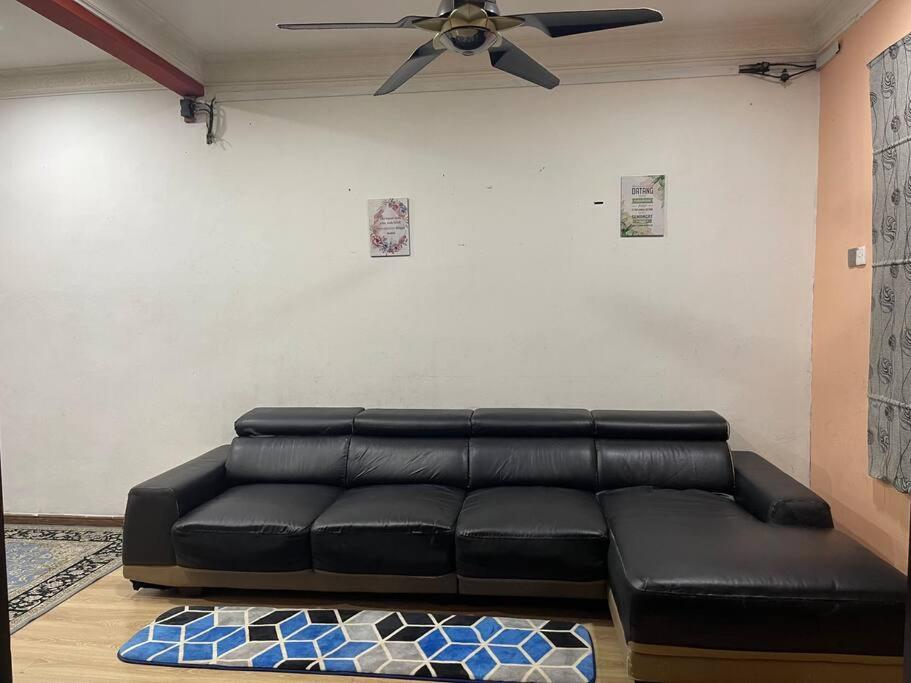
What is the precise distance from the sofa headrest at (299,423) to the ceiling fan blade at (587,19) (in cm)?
216

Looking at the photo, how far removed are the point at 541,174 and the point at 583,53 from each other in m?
0.69

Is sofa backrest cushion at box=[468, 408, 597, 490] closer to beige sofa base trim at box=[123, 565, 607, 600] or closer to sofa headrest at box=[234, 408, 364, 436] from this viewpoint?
beige sofa base trim at box=[123, 565, 607, 600]

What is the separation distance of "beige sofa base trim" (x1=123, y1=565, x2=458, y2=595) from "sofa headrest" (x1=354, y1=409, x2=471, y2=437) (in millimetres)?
812

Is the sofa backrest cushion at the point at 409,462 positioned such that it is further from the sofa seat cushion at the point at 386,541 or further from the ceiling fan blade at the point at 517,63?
the ceiling fan blade at the point at 517,63

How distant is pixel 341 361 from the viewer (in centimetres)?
363

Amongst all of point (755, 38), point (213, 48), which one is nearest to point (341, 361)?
point (213, 48)

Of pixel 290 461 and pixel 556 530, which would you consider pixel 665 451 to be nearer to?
pixel 556 530

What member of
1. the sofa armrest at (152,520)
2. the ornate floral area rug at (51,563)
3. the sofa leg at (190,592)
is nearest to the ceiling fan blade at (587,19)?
the sofa armrest at (152,520)

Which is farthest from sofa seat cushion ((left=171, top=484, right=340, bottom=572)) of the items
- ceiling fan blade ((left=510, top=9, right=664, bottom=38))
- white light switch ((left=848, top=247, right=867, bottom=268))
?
white light switch ((left=848, top=247, right=867, bottom=268))

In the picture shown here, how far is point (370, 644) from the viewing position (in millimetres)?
2434

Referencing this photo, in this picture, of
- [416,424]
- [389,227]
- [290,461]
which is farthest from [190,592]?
[389,227]

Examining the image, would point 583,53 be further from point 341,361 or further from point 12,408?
point 12,408

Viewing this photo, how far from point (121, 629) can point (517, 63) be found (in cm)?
292

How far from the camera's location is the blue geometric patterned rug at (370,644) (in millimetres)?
2275
